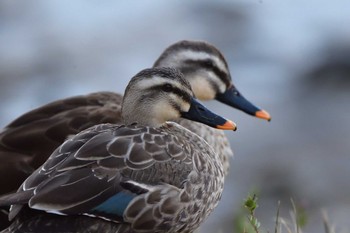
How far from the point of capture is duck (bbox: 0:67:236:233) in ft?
18.6

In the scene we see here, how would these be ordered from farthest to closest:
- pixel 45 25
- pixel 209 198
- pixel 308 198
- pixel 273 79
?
pixel 45 25 → pixel 273 79 → pixel 308 198 → pixel 209 198

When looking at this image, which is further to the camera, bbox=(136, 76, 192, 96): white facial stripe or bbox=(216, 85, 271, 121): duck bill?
bbox=(216, 85, 271, 121): duck bill

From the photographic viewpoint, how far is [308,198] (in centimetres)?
1041

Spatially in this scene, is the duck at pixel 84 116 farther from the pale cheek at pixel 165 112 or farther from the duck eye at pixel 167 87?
the duck eye at pixel 167 87

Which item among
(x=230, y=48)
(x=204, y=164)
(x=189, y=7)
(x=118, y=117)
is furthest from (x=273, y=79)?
(x=204, y=164)

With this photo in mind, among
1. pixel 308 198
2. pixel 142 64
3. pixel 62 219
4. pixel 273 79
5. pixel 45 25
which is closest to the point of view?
pixel 62 219

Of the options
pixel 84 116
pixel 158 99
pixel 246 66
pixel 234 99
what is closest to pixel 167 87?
pixel 158 99

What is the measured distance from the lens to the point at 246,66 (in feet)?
48.2

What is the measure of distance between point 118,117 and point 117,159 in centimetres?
183

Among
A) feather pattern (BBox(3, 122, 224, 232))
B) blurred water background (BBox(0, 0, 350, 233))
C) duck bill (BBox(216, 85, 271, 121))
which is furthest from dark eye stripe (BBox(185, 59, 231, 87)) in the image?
feather pattern (BBox(3, 122, 224, 232))

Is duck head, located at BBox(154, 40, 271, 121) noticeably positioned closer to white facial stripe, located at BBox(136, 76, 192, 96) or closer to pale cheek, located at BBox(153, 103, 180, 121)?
pale cheek, located at BBox(153, 103, 180, 121)

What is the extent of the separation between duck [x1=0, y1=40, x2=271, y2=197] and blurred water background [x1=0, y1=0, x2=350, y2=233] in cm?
163

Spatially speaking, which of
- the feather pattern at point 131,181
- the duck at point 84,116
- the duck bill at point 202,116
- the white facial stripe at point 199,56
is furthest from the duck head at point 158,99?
the white facial stripe at point 199,56

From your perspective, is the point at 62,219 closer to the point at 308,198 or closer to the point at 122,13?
the point at 308,198
